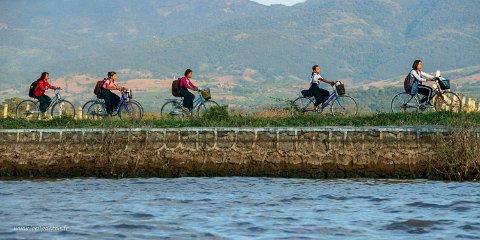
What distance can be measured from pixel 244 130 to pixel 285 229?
800 centimetres

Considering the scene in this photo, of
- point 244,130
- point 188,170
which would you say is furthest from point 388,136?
point 188,170

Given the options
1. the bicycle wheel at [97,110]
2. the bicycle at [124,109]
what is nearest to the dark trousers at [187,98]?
the bicycle at [124,109]

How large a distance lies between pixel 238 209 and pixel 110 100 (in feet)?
38.7

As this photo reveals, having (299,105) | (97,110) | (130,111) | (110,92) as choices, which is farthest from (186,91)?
(299,105)

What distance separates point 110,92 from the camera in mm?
27188

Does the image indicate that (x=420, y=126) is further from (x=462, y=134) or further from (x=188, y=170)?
(x=188, y=170)

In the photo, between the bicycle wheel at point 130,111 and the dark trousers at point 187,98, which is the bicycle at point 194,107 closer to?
the dark trousers at point 187,98

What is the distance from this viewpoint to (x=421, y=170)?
2070 centimetres

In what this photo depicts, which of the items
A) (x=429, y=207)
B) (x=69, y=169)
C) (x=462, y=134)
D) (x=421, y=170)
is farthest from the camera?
(x=69, y=169)

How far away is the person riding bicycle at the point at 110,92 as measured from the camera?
1056 inches

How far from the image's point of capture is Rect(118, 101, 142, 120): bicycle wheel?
89.8ft

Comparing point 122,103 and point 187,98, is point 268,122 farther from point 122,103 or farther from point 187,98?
point 122,103

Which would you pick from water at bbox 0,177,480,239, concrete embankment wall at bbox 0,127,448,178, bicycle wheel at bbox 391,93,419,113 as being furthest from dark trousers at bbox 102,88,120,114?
bicycle wheel at bbox 391,93,419,113

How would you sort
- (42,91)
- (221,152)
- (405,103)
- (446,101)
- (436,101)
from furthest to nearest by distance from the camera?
(42,91)
(405,103)
(436,101)
(446,101)
(221,152)
